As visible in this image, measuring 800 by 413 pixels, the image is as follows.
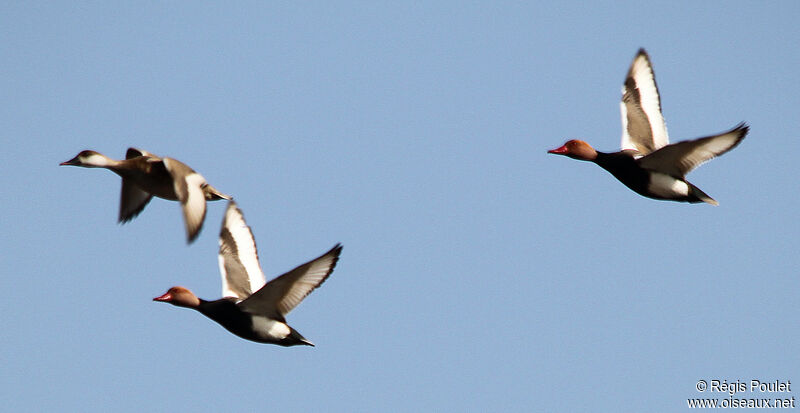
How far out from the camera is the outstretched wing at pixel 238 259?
12.4 metres

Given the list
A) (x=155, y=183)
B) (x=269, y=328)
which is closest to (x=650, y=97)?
(x=269, y=328)

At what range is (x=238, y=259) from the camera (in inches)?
501

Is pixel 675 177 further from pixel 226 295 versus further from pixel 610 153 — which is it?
pixel 226 295

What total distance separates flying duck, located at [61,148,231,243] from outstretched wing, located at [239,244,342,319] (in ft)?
3.42

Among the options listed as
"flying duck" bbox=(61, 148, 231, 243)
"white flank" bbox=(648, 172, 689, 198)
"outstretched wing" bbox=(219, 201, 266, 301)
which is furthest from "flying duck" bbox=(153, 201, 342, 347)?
"white flank" bbox=(648, 172, 689, 198)

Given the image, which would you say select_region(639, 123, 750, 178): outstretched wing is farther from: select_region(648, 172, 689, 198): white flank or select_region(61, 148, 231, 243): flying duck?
select_region(61, 148, 231, 243): flying duck

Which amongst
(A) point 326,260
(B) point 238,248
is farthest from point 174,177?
(A) point 326,260

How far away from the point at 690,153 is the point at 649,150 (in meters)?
1.36

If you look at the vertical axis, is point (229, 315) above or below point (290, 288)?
below

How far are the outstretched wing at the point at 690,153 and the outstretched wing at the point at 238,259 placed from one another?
17.4ft

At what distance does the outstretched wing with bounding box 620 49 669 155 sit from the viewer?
13742 millimetres

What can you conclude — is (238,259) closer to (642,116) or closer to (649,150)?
(649,150)

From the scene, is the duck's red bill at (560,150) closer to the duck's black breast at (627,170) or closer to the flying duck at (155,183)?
the duck's black breast at (627,170)

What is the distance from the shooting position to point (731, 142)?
39.0ft
